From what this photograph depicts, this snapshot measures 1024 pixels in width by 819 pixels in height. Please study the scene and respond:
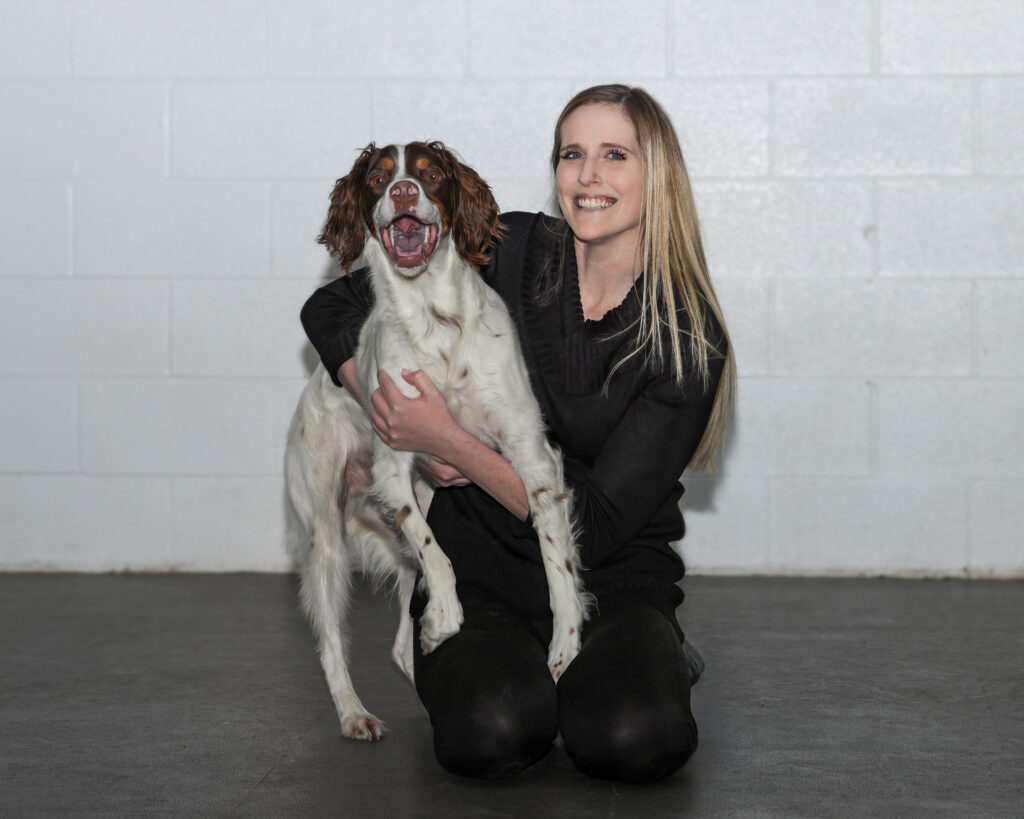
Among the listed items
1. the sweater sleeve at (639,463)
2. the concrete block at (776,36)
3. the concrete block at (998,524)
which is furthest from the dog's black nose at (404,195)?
the concrete block at (998,524)

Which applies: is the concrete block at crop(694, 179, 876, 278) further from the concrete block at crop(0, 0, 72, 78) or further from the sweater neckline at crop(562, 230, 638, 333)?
the concrete block at crop(0, 0, 72, 78)

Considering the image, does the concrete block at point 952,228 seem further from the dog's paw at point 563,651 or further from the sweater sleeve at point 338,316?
the dog's paw at point 563,651

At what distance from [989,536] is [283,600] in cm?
→ 230

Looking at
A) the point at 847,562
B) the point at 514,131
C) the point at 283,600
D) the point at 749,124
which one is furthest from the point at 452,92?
the point at 847,562

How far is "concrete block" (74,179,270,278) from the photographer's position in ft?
14.6

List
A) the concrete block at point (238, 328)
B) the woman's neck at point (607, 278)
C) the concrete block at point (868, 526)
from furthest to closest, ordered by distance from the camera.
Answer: the concrete block at point (238, 328) → the concrete block at point (868, 526) → the woman's neck at point (607, 278)

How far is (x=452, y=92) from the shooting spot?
14.3 feet

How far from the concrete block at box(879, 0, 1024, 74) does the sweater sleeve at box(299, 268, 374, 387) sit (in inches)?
92.1

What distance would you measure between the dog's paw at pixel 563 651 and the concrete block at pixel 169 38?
2.73m

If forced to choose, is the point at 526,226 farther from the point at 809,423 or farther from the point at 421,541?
the point at 809,423

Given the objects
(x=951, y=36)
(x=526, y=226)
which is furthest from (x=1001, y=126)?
(x=526, y=226)

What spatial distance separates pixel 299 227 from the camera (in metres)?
4.43

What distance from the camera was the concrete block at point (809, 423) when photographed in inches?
171

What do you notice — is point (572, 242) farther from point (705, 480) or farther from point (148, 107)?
point (148, 107)
